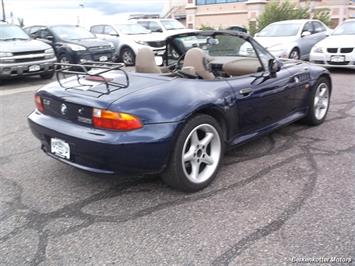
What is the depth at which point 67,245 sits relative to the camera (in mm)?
2727

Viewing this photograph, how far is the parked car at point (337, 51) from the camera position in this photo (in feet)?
32.9

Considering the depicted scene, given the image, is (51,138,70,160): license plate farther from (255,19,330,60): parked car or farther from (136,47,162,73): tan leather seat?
(255,19,330,60): parked car

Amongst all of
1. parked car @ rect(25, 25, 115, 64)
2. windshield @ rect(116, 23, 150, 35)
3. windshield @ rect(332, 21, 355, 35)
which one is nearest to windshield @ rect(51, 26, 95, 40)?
parked car @ rect(25, 25, 115, 64)

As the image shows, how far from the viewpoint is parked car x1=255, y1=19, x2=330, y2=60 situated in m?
11.3

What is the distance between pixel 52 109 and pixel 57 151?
41 cm

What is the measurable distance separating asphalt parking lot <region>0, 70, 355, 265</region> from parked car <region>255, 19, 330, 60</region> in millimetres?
7267

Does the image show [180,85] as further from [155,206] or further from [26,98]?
[26,98]

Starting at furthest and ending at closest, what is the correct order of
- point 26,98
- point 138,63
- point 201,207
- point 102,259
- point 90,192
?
point 26,98
point 138,63
point 90,192
point 201,207
point 102,259

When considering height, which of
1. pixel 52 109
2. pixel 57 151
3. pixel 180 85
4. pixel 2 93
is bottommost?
pixel 2 93

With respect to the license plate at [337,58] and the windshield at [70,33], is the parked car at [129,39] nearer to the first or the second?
the windshield at [70,33]

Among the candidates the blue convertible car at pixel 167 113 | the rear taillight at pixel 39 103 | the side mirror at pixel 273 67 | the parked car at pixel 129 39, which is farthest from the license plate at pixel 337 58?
the rear taillight at pixel 39 103

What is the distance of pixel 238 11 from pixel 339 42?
936 inches

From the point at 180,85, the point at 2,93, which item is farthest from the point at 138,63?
the point at 2,93

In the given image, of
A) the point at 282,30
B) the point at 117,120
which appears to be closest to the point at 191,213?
the point at 117,120
